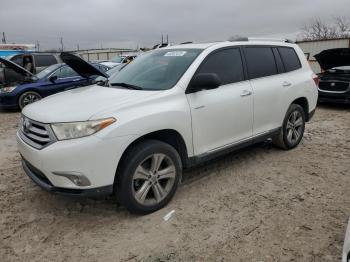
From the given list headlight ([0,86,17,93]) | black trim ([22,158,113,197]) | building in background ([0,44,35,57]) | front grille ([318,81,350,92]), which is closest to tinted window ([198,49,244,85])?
black trim ([22,158,113,197])

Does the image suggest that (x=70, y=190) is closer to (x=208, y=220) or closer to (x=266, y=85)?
(x=208, y=220)

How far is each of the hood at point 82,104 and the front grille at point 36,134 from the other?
6 cm

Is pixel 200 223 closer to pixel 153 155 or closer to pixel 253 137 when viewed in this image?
pixel 153 155

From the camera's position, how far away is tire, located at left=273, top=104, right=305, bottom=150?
212 inches

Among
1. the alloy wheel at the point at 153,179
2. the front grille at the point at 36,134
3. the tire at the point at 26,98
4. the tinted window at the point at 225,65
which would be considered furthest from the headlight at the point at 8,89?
the alloy wheel at the point at 153,179

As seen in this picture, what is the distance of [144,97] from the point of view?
3557 mm

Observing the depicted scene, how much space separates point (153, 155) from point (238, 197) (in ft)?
3.95

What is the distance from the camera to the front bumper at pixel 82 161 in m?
3.07

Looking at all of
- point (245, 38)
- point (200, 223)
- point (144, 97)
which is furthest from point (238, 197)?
point (245, 38)

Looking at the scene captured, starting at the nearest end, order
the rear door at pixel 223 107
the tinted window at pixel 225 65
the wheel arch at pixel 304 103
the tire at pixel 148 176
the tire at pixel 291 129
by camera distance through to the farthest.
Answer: the tire at pixel 148 176 < the rear door at pixel 223 107 < the tinted window at pixel 225 65 < the tire at pixel 291 129 < the wheel arch at pixel 304 103

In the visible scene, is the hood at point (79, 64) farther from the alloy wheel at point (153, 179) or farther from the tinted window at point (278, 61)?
the tinted window at point (278, 61)

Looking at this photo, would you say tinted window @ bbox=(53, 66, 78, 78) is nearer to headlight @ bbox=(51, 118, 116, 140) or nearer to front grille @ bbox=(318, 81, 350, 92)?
front grille @ bbox=(318, 81, 350, 92)

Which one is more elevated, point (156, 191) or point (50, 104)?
point (50, 104)

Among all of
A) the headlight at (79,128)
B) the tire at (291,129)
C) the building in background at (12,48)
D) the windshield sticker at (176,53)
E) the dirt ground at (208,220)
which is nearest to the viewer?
the dirt ground at (208,220)
